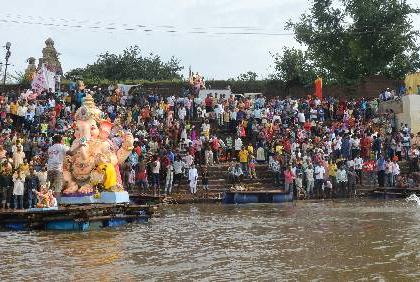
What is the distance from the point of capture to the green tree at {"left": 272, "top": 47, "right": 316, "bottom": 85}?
147 ft

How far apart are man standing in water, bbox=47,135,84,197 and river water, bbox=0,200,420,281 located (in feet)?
7.74

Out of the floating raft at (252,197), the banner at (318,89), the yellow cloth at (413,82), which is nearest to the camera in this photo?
the floating raft at (252,197)

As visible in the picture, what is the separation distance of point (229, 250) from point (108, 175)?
652 centimetres

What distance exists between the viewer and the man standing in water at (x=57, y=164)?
19781 mm

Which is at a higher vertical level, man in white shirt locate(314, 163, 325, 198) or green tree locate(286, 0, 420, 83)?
green tree locate(286, 0, 420, 83)

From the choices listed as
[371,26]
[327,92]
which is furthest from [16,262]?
[371,26]

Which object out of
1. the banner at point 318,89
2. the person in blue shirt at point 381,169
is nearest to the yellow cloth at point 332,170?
the person in blue shirt at point 381,169

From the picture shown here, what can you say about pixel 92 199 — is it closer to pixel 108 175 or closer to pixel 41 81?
pixel 108 175

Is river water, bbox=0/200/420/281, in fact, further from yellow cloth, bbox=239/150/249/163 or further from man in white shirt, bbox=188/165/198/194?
yellow cloth, bbox=239/150/249/163

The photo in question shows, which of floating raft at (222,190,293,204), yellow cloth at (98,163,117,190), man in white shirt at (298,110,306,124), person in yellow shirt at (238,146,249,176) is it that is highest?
man in white shirt at (298,110,306,124)

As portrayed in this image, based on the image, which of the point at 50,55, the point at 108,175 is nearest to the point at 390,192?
the point at 108,175

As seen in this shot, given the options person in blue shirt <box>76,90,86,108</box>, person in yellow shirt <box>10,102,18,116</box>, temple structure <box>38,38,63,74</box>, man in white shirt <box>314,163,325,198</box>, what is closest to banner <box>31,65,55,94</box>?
person in blue shirt <box>76,90,86,108</box>

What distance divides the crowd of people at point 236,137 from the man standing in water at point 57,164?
4.73 m

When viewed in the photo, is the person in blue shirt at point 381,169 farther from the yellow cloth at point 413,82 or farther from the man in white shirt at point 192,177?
the yellow cloth at point 413,82
